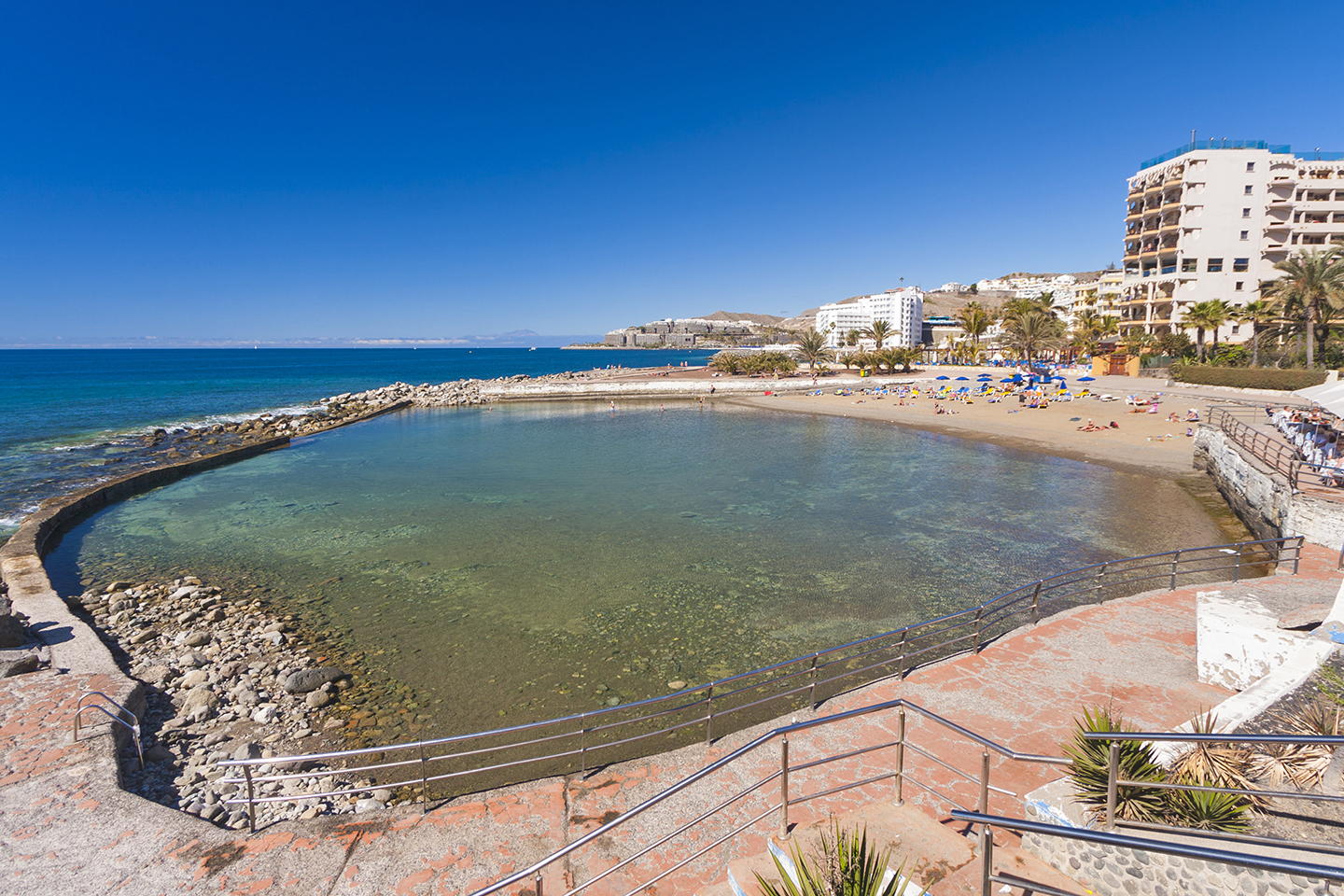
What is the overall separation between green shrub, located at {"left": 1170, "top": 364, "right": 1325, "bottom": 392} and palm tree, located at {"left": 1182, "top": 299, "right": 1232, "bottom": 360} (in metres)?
5.09

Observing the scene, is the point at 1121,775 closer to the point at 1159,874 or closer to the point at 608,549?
the point at 1159,874

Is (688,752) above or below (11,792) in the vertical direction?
below

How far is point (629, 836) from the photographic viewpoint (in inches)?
217

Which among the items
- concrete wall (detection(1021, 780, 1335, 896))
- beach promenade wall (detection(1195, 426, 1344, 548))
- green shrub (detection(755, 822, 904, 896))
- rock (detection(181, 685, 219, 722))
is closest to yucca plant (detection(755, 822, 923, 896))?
green shrub (detection(755, 822, 904, 896))

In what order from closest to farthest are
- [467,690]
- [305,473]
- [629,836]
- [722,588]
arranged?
[629,836] < [467,690] < [722,588] < [305,473]

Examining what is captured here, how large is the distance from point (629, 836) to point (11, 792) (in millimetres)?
6403

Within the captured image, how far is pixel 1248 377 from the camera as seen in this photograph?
38469mm

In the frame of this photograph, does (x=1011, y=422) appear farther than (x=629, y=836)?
Yes

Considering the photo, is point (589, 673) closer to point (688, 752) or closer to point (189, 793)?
point (688, 752)

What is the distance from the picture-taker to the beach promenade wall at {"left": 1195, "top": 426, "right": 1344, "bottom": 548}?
12008mm

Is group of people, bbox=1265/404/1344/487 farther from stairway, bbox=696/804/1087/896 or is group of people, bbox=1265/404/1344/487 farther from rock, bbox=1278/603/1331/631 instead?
stairway, bbox=696/804/1087/896

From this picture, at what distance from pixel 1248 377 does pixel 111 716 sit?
55411 mm

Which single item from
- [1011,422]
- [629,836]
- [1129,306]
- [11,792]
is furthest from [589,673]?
[1129,306]

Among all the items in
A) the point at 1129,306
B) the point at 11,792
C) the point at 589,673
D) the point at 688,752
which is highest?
the point at 1129,306
